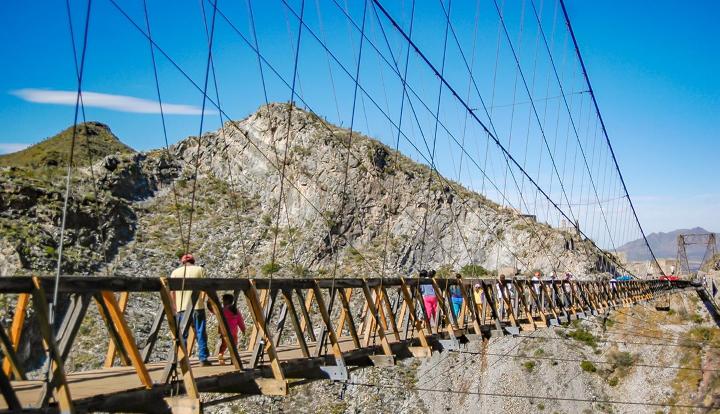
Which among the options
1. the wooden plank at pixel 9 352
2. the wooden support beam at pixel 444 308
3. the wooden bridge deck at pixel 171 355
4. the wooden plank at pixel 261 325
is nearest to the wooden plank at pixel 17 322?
the wooden bridge deck at pixel 171 355

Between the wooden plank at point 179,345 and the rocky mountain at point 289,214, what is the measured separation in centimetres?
3869

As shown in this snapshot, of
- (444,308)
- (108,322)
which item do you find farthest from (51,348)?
(444,308)

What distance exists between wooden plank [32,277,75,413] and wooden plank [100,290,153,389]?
21.2 inches

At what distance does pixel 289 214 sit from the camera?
52.9m

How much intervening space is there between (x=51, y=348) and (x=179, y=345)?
128cm

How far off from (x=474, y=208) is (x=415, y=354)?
44.2m

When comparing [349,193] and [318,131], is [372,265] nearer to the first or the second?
[349,193]

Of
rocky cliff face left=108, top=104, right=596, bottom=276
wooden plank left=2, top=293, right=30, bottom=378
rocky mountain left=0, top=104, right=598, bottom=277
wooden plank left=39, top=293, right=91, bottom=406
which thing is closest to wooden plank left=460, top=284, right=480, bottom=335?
wooden plank left=2, top=293, right=30, bottom=378

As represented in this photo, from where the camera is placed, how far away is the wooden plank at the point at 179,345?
18.2ft

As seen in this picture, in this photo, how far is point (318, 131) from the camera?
56.4m

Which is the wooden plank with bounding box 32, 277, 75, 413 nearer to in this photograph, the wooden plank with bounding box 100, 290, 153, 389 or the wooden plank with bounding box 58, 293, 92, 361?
the wooden plank with bounding box 58, 293, 92, 361

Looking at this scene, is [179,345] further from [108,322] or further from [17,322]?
[17,322]

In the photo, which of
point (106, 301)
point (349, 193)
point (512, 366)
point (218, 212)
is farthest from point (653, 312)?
point (106, 301)

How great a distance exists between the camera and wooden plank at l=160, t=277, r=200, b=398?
5559 mm
